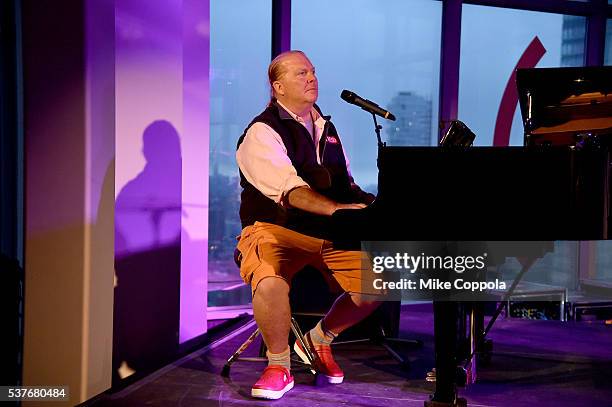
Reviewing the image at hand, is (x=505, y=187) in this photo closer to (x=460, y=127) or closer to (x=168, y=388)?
(x=460, y=127)

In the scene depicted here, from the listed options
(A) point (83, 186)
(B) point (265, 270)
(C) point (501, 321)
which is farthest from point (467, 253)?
(C) point (501, 321)

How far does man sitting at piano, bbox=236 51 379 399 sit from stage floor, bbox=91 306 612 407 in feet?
0.51

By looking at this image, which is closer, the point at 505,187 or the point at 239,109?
the point at 505,187

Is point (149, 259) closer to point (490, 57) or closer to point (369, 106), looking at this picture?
point (369, 106)

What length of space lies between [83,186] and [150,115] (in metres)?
0.67

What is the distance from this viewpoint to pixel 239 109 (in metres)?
4.61

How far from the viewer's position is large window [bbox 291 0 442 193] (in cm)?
491

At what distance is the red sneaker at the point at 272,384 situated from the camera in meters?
2.50

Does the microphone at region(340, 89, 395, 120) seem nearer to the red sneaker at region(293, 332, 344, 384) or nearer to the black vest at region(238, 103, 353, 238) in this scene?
the black vest at region(238, 103, 353, 238)

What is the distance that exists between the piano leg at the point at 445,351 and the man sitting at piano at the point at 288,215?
0.60 meters

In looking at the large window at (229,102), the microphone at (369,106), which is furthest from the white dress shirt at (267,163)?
the large window at (229,102)

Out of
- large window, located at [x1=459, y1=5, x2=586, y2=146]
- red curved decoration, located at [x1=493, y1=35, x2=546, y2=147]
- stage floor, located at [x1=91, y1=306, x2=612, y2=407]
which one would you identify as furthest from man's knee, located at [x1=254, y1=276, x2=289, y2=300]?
red curved decoration, located at [x1=493, y1=35, x2=546, y2=147]

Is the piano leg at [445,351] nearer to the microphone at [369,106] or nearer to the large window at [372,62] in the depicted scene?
the microphone at [369,106]

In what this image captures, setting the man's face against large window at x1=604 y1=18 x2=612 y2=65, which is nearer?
the man's face
